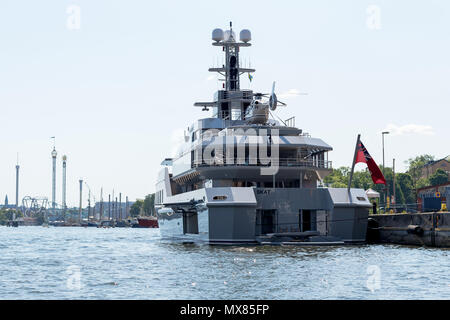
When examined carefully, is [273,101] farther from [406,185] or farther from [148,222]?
[148,222]

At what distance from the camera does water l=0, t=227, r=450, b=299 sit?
20508mm

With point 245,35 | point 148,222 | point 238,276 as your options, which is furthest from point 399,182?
point 238,276

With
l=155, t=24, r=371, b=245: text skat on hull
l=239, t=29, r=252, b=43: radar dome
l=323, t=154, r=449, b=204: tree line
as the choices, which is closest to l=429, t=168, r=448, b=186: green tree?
l=323, t=154, r=449, b=204: tree line

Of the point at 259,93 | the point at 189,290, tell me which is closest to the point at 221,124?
the point at 259,93

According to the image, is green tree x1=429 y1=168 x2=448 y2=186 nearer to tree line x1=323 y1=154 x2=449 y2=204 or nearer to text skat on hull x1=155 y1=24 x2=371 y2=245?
tree line x1=323 y1=154 x2=449 y2=204

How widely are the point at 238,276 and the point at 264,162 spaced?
700 inches

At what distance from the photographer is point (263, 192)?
38.9 metres

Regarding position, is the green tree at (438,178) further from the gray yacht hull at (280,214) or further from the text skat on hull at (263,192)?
the gray yacht hull at (280,214)

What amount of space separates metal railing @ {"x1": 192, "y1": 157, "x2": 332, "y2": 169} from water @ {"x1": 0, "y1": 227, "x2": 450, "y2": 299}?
280 inches

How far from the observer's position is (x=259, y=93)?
46.5 meters

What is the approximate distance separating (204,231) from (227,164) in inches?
179

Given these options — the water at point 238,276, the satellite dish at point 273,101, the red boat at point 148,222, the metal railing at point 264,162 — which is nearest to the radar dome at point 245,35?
the satellite dish at point 273,101
